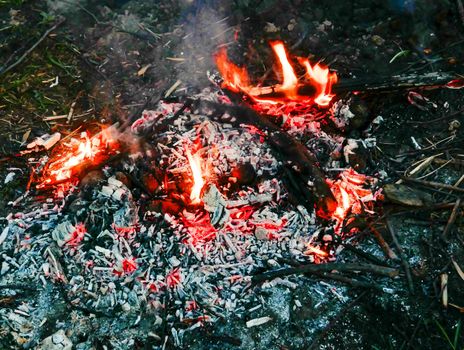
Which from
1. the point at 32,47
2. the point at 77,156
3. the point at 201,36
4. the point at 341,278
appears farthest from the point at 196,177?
the point at 32,47

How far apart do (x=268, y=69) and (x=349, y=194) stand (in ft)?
7.02

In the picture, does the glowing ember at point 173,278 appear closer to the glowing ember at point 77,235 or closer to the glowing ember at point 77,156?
the glowing ember at point 77,235

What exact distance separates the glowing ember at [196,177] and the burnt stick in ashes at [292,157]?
0.66m

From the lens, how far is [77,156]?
462 cm

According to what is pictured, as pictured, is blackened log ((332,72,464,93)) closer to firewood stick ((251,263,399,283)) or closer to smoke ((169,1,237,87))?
smoke ((169,1,237,87))

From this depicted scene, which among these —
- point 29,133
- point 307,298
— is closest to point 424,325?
point 307,298

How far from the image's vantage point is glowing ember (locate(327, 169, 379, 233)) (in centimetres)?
414

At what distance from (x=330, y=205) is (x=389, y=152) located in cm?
114

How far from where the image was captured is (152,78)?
561cm

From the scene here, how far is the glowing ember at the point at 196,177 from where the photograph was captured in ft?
13.5

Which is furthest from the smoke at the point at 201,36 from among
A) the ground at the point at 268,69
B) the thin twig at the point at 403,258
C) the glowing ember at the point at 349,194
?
the thin twig at the point at 403,258

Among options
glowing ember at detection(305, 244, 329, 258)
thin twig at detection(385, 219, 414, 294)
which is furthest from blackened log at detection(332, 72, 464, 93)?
glowing ember at detection(305, 244, 329, 258)

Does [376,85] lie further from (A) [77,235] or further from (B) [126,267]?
(A) [77,235]

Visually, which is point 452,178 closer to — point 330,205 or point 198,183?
point 330,205
